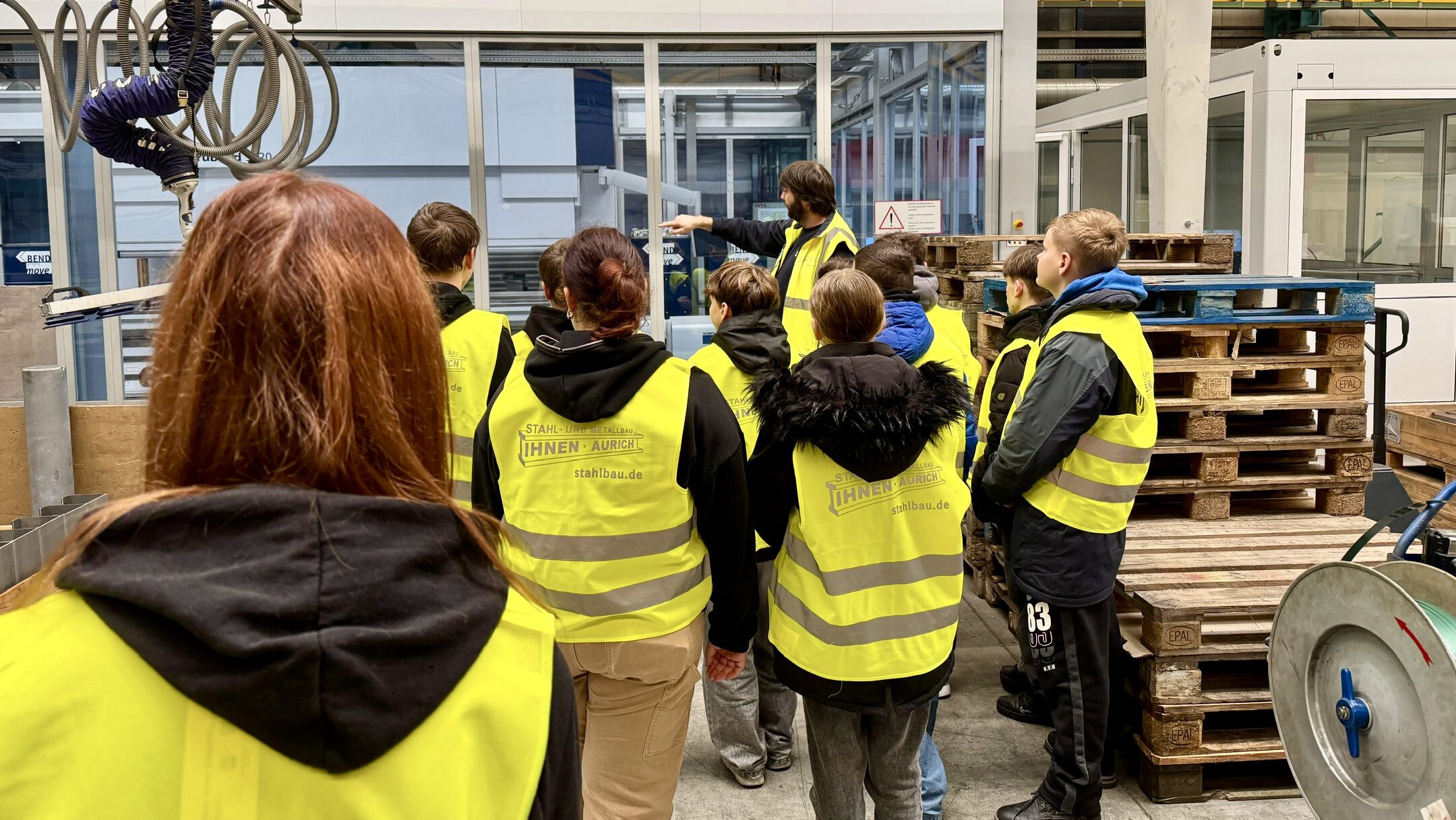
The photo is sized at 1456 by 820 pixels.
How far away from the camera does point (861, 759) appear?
9.66 ft

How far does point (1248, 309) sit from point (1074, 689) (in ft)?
7.38

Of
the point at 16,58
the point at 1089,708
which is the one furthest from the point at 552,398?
the point at 16,58

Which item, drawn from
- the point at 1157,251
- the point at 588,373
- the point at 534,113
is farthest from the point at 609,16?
the point at 588,373

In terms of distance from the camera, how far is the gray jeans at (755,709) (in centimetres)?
382

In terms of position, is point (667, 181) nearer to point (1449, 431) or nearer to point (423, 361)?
point (1449, 431)

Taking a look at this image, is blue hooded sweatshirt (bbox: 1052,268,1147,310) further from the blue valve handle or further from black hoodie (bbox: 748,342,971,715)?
the blue valve handle

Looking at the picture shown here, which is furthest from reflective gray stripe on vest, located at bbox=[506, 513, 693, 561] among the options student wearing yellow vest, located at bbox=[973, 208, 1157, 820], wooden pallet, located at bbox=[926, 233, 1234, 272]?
wooden pallet, located at bbox=[926, 233, 1234, 272]

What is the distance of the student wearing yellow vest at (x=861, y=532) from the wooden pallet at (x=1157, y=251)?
2.74 metres

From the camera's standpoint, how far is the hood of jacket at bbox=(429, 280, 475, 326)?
3.62 m

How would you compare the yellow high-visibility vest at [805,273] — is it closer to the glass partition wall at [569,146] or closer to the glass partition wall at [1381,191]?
the glass partition wall at [569,146]

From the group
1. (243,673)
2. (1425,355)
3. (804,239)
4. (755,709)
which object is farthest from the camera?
(1425,355)

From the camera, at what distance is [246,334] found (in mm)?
1031

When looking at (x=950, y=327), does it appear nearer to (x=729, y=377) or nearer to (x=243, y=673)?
(x=729, y=377)

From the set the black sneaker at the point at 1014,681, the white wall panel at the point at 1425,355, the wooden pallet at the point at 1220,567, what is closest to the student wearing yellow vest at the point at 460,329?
the wooden pallet at the point at 1220,567
